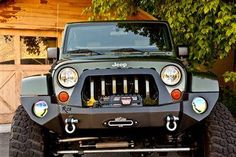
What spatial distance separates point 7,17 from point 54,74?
22.5ft

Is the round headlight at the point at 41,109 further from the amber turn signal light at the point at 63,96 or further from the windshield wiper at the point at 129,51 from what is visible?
the windshield wiper at the point at 129,51

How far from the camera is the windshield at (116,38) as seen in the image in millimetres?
6362

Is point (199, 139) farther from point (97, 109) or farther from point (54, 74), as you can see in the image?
point (54, 74)

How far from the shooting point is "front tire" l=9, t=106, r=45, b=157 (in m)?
5.27

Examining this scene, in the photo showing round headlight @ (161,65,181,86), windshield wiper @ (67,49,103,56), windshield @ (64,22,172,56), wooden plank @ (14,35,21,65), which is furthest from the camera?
wooden plank @ (14,35,21,65)

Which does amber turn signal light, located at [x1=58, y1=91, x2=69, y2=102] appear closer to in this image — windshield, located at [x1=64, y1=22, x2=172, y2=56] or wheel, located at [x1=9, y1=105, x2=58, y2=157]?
wheel, located at [x1=9, y1=105, x2=58, y2=157]

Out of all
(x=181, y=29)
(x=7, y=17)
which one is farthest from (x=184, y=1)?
(x=7, y=17)

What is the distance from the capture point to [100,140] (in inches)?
218

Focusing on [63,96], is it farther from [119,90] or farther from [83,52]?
[83,52]

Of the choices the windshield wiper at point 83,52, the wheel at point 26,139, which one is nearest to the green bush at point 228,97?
the windshield wiper at point 83,52

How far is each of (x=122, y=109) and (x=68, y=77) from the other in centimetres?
68

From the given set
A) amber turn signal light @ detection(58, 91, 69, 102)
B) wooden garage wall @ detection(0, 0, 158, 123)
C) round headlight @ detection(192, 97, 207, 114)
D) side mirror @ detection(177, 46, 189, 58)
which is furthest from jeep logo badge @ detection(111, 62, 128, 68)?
wooden garage wall @ detection(0, 0, 158, 123)

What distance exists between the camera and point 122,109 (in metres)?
5.12

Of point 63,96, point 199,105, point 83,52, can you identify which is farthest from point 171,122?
point 83,52
